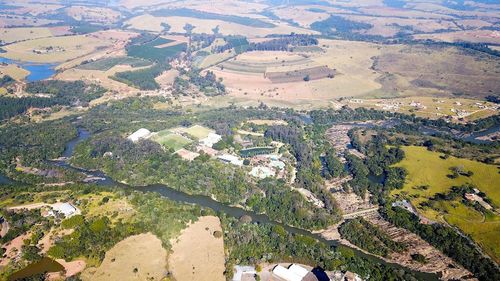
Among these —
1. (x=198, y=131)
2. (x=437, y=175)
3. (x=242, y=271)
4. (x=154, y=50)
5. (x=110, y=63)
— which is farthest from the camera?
(x=154, y=50)

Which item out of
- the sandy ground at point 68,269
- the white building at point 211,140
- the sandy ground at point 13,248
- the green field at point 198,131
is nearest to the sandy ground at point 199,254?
the sandy ground at point 68,269

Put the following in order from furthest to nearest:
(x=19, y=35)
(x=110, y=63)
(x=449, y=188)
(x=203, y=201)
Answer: (x=19, y=35) → (x=110, y=63) → (x=449, y=188) → (x=203, y=201)

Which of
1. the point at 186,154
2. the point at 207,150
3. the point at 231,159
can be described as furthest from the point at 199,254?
the point at 207,150

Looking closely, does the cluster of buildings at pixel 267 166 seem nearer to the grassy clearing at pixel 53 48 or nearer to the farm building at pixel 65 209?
the farm building at pixel 65 209

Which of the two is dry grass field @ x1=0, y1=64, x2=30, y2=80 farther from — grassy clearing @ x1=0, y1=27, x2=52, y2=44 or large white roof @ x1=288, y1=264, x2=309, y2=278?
large white roof @ x1=288, y1=264, x2=309, y2=278

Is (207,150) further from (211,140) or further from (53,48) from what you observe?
(53,48)

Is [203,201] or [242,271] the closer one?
[242,271]

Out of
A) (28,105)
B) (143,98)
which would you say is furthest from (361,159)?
(28,105)
